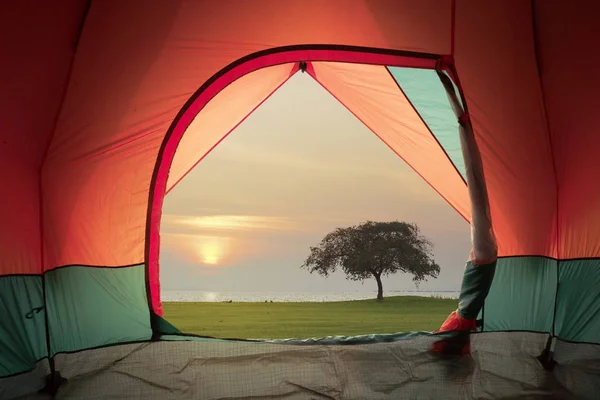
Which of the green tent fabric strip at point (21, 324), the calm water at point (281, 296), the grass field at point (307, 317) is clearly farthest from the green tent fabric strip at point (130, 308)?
the calm water at point (281, 296)

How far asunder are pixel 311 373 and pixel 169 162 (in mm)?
1219

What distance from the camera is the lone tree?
6914mm

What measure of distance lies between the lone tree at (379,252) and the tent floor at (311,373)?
407 centimetres

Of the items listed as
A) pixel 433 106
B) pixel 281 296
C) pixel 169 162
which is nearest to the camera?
pixel 169 162

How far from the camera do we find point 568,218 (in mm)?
2811

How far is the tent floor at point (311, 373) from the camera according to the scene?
2.29m

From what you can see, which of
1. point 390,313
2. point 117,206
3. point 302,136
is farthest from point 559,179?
point 302,136

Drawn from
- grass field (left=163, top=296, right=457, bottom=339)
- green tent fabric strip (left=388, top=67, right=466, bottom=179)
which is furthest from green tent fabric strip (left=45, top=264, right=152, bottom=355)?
green tent fabric strip (left=388, top=67, right=466, bottom=179)

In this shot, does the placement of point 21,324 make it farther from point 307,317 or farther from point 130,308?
point 307,317

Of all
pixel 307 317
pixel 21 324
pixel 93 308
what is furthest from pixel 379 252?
pixel 21 324

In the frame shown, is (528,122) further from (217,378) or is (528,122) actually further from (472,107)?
(217,378)

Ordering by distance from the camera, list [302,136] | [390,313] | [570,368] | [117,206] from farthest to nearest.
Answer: [302,136]
[390,313]
[117,206]
[570,368]

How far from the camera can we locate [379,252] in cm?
700

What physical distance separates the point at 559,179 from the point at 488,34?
0.80m
